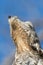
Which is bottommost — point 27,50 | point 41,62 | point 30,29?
point 41,62

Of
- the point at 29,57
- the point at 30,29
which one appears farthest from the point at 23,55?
the point at 30,29

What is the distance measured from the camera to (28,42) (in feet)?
11.4

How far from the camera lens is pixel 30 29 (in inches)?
141

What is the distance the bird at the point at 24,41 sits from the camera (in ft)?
10.8

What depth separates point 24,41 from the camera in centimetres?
352

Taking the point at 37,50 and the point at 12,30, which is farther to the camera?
the point at 12,30

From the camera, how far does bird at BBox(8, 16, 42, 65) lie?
10.8ft

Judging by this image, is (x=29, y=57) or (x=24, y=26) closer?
(x=29, y=57)

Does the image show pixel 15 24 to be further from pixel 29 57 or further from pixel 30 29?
pixel 29 57

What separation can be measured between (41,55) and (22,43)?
33cm

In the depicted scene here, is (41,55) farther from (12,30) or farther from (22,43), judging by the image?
(12,30)

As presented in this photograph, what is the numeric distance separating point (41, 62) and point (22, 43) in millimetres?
425

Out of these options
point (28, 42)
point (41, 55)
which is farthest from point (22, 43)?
point (41, 55)

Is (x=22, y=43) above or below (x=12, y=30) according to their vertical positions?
below
